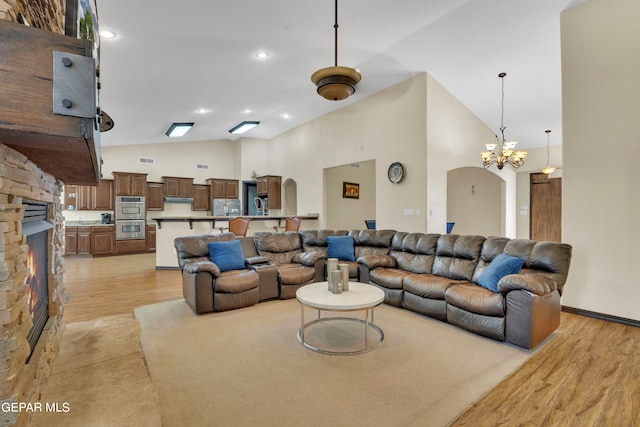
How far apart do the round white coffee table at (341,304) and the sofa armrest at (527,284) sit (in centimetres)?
113

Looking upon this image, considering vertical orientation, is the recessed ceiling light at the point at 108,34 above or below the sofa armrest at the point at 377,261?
above

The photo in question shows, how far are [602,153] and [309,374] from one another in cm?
404

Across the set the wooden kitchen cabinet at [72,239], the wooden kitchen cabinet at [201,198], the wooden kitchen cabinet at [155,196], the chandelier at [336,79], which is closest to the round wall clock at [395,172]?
the chandelier at [336,79]

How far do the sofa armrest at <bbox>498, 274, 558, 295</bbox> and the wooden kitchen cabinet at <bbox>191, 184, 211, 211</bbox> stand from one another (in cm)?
860

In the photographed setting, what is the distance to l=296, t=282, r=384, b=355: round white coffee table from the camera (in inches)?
104

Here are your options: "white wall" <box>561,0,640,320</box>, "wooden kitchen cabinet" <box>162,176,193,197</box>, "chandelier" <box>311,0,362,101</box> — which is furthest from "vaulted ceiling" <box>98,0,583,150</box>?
"wooden kitchen cabinet" <box>162,176,193,197</box>

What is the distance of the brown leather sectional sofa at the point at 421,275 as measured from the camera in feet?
9.16

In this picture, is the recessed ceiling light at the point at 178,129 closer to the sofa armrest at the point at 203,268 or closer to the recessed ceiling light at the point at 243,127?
the recessed ceiling light at the point at 243,127

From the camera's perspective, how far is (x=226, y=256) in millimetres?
4148

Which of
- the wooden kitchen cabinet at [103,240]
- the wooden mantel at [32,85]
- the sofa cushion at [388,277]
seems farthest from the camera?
the wooden kitchen cabinet at [103,240]

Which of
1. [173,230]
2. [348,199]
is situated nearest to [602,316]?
[348,199]

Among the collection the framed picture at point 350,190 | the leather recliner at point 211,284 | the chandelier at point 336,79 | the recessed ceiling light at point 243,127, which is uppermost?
the recessed ceiling light at point 243,127

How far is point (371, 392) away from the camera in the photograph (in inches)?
82.0

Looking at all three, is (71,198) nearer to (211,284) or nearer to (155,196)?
(155,196)
